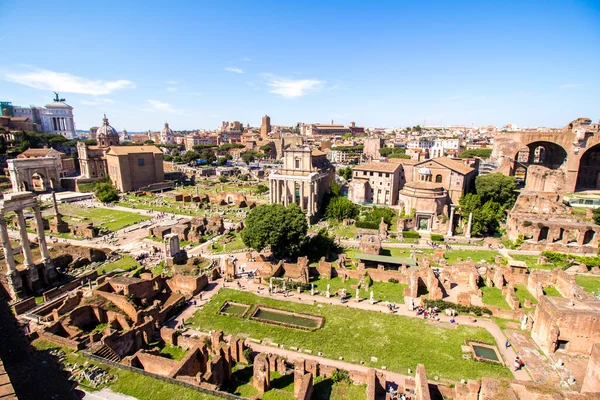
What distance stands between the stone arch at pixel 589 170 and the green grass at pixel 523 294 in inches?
1600

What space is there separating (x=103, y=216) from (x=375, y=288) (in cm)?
5073

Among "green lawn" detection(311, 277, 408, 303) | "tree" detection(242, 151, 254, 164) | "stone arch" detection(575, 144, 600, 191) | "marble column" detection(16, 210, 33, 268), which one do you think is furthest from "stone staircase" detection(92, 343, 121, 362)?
"tree" detection(242, 151, 254, 164)

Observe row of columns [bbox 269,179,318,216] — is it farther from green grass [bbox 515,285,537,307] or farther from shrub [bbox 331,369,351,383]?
shrub [bbox 331,369,351,383]

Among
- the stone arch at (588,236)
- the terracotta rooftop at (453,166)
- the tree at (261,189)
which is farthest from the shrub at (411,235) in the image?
the tree at (261,189)

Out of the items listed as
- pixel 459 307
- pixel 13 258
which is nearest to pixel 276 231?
pixel 459 307

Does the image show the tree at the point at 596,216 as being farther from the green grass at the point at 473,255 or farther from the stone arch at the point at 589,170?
the stone arch at the point at 589,170

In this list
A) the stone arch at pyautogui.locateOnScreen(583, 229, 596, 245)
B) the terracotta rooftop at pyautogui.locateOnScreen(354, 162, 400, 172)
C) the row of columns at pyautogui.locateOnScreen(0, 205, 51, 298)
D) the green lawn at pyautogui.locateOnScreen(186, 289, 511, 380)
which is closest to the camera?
the green lawn at pyautogui.locateOnScreen(186, 289, 511, 380)

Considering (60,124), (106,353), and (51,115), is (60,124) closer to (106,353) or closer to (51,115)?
(51,115)

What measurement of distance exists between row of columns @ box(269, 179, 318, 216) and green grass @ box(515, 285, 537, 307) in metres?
31.1

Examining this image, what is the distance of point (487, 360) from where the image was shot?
2023 cm

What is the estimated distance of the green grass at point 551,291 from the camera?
→ 27.8m

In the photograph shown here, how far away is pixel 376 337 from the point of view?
74.8 ft

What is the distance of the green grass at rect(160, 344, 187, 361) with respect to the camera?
21.3m

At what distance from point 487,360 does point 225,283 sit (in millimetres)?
22512
